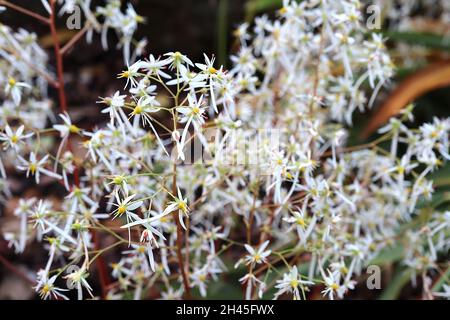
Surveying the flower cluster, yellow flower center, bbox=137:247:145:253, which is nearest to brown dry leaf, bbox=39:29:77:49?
the flower cluster

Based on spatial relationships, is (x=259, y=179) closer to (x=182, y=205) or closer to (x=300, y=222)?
(x=300, y=222)

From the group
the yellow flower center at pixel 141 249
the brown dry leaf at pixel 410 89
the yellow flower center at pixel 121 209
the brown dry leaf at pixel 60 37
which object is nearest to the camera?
the yellow flower center at pixel 121 209

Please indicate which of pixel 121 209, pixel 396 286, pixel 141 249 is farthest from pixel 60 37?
pixel 121 209

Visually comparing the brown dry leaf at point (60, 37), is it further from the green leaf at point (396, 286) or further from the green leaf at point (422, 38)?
the green leaf at point (396, 286)

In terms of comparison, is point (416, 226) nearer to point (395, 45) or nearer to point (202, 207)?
point (202, 207)

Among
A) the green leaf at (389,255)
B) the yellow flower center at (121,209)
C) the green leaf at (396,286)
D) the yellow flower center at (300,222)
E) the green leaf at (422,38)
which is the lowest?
the green leaf at (396,286)

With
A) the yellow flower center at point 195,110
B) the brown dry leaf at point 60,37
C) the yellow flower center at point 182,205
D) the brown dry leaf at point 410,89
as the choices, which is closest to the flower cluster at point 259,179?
the yellow flower center at point 195,110

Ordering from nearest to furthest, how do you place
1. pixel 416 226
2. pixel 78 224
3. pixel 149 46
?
pixel 78 224
pixel 416 226
pixel 149 46

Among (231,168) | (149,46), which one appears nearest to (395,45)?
(149,46)

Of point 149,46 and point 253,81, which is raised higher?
point 149,46
